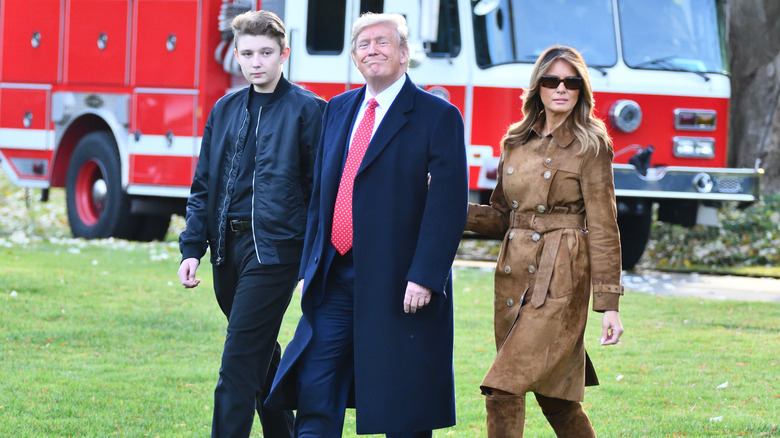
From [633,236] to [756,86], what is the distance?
451cm

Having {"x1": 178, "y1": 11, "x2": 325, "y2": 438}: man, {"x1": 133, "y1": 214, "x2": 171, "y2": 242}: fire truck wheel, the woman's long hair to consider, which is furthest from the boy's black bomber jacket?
{"x1": 133, "y1": 214, "x2": 171, "y2": 242}: fire truck wheel

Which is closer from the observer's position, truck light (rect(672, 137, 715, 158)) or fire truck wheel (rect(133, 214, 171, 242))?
truck light (rect(672, 137, 715, 158))

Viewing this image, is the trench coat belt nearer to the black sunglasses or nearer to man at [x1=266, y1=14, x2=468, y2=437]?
man at [x1=266, y1=14, x2=468, y2=437]

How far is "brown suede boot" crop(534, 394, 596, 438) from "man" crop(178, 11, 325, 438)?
1055 millimetres

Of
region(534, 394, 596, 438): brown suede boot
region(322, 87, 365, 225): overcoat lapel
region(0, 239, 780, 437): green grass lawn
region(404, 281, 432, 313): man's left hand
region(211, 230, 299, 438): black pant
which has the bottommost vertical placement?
region(0, 239, 780, 437): green grass lawn

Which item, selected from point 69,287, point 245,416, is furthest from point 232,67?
point 245,416

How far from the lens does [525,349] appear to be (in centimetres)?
444

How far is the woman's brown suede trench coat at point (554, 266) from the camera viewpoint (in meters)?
4.43

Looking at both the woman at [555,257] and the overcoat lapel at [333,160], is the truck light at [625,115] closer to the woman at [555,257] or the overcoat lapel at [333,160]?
the woman at [555,257]

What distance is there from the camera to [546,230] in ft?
15.0

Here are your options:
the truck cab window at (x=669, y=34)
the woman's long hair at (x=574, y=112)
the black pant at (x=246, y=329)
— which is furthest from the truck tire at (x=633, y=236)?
the black pant at (x=246, y=329)

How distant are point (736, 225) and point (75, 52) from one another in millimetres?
7985

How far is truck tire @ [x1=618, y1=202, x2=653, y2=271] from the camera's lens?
43.1 ft

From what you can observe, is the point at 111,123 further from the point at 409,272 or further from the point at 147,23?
the point at 409,272
